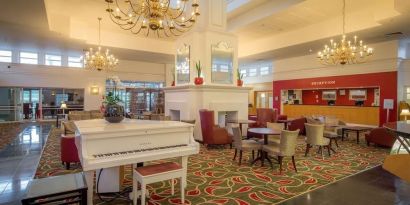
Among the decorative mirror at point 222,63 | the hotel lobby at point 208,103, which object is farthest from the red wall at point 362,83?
the decorative mirror at point 222,63

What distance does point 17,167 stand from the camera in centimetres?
468

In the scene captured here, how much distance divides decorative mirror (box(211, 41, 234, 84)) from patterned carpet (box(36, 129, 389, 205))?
2593 mm

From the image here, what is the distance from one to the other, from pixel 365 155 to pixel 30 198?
6644 millimetres

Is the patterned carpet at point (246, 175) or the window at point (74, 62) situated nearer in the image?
the patterned carpet at point (246, 175)

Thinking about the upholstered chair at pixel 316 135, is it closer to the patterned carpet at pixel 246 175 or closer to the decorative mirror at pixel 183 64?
the patterned carpet at pixel 246 175

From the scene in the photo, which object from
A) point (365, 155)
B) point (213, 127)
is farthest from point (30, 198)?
point (365, 155)

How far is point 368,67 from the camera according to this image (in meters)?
10.7

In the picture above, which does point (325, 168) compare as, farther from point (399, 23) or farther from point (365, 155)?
point (399, 23)

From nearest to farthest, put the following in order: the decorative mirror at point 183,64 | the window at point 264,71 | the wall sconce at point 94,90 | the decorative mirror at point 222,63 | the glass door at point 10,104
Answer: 1. the decorative mirror at point 222,63
2. the decorative mirror at point 183,64
3. the glass door at point 10,104
4. the wall sconce at point 94,90
5. the window at point 264,71

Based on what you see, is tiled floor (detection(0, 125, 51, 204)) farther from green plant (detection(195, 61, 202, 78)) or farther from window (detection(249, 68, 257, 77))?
window (detection(249, 68, 257, 77))

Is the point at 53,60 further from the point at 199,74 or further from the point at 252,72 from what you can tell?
the point at 252,72

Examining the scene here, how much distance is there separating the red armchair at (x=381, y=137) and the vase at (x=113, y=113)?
6.90 m

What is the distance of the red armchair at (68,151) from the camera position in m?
4.57

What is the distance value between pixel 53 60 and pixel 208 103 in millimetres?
11070
